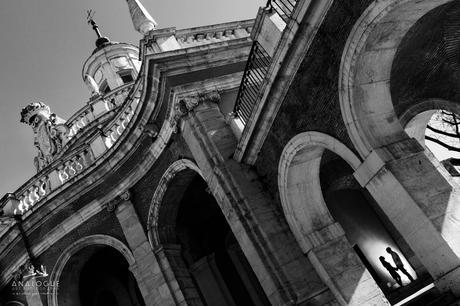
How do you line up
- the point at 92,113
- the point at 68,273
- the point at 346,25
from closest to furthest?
the point at 346,25
the point at 68,273
the point at 92,113

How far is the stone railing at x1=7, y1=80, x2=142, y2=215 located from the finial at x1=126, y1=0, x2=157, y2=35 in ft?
6.40

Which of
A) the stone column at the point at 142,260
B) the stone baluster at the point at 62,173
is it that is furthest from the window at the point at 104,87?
the stone column at the point at 142,260

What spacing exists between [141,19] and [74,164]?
472cm

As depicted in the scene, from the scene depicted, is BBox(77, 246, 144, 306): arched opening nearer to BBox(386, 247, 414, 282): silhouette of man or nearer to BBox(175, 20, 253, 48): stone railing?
BBox(175, 20, 253, 48): stone railing

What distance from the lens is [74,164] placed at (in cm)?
1227

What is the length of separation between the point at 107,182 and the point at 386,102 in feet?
26.0

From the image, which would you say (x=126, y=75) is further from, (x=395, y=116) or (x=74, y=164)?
(x=395, y=116)

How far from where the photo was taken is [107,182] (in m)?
11.5

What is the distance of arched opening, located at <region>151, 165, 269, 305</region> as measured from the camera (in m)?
10.5

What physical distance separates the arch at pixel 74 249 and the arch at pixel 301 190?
16.4 feet

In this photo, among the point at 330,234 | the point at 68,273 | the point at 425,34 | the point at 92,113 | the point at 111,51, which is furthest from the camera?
the point at 111,51

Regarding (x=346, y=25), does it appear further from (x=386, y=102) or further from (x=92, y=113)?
(x=92, y=113)

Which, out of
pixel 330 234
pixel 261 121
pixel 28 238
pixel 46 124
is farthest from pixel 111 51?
pixel 330 234

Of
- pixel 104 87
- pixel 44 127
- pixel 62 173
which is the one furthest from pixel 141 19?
pixel 104 87
